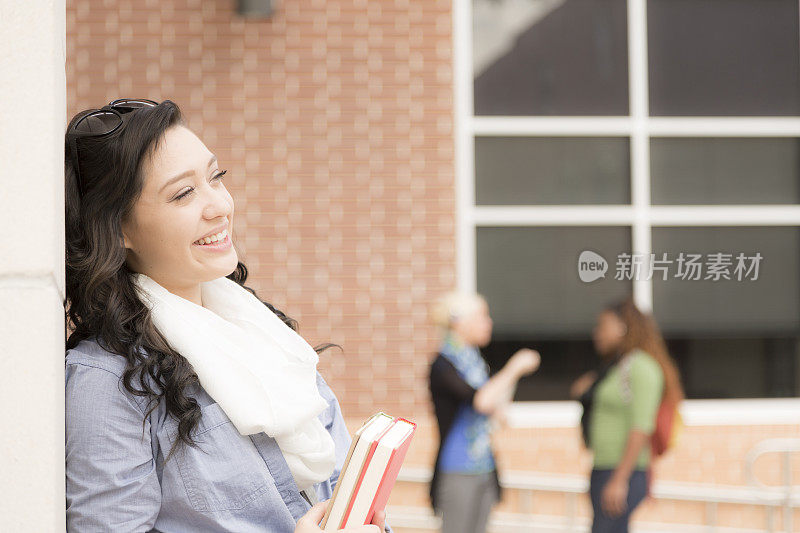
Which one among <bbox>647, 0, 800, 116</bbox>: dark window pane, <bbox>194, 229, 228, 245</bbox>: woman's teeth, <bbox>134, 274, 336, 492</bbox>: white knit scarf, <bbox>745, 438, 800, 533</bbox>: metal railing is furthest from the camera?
<bbox>647, 0, 800, 116</bbox>: dark window pane

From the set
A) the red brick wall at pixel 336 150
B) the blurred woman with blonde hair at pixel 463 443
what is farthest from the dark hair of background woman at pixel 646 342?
the red brick wall at pixel 336 150

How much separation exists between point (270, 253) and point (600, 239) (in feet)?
7.93

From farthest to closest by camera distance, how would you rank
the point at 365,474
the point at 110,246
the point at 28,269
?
the point at 110,246
the point at 365,474
the point at 28,269

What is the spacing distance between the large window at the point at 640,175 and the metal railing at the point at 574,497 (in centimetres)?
62

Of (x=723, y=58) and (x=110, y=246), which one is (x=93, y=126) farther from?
(x=723, y=58)

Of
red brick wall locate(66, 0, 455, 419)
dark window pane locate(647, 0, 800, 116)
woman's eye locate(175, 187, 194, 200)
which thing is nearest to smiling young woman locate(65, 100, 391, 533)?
woman's eye locate(175, 187, 194, 200)

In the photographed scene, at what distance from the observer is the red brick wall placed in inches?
262

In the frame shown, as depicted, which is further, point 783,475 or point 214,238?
point 783,475

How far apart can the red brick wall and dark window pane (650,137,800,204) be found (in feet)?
5.62

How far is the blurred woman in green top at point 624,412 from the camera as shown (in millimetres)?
4852

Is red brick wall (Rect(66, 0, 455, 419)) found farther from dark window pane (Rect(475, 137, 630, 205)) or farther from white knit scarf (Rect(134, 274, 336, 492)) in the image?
white knit scarf (Rect(134, 274, 336, 492))

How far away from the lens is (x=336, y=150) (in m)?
6.74

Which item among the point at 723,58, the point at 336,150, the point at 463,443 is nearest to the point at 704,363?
the point at 723,58

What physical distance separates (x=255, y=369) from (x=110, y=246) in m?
0.31
